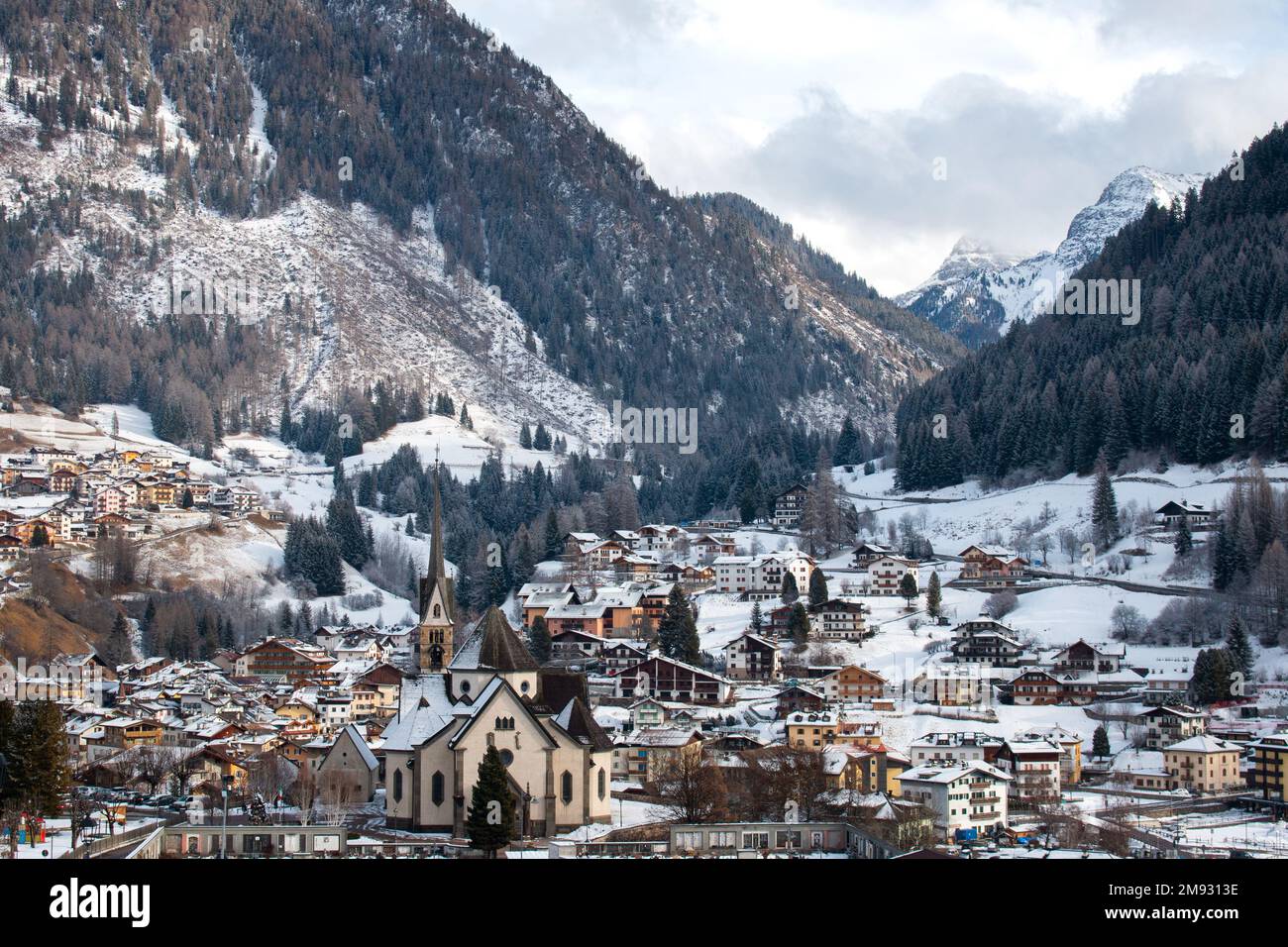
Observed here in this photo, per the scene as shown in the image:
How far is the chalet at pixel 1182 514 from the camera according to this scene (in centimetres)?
12188

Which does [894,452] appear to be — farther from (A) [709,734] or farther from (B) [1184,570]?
(A) [709,734]

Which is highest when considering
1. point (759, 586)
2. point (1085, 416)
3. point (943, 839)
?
point (1085, 416)

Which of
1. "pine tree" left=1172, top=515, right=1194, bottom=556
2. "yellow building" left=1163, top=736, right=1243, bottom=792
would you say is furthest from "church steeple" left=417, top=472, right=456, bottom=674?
"pine tree" left=1172, top=515, right=1194, bottom=556

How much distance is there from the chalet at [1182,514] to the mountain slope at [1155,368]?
→ 11.0 meters

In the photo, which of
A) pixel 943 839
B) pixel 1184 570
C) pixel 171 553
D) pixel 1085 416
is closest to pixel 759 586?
pixel 1184 570

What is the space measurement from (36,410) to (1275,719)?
14675cm

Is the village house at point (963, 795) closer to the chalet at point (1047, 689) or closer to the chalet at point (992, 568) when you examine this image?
the chalet at point (1047, 689)

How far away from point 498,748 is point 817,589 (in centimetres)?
5458

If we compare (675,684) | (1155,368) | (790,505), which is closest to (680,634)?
(675,684)

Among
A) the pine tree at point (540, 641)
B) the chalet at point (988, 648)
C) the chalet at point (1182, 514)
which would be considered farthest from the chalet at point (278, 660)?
the chalet at point (1182, 514)

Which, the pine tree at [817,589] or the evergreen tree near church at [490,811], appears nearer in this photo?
the evergreen tree near church at [490,811]

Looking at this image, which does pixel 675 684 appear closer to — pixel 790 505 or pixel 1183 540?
pixel 1183 540

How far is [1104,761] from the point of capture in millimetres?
81750
